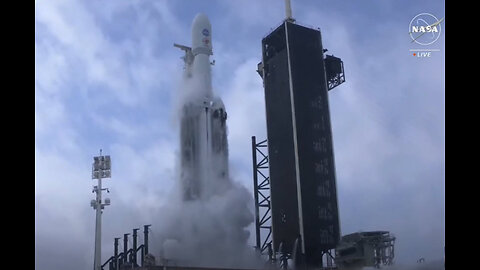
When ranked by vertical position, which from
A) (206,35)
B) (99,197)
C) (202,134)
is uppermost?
(206,35)

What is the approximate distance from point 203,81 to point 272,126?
40.1ft

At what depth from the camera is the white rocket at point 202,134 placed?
68.9 meters

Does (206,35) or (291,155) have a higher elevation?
(206,35)

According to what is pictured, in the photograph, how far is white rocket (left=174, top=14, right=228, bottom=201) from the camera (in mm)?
68938

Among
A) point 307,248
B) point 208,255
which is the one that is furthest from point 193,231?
point 307,248

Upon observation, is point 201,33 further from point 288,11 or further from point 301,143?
point 301,143

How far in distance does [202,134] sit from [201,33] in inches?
581

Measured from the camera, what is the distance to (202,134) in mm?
69875

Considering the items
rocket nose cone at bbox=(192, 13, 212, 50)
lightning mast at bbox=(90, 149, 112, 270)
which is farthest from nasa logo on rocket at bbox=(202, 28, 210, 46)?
lightning mast at bbox=(90, 149, 112, 270)

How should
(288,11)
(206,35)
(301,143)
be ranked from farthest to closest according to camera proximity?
(206,35) < (288,11) < (301,143)

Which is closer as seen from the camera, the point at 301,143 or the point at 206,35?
the point at 301,143

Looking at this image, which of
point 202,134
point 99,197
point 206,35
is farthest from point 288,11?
point 99,197

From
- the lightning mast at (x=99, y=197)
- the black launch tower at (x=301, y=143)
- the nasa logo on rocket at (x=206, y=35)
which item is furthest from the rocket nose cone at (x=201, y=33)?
the lightning mast at (x=99, y=197)

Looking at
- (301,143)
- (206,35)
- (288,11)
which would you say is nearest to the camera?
(301,143)
